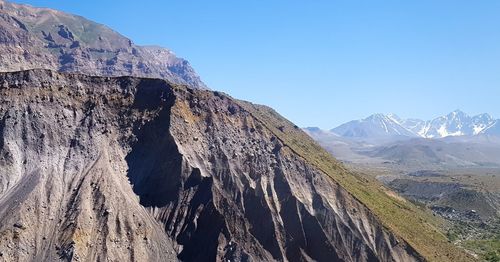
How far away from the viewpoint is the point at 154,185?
84.5m

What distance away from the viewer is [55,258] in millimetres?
68625

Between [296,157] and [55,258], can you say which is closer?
[55,258]

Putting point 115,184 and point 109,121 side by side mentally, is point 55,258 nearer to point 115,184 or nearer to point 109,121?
point 115,184

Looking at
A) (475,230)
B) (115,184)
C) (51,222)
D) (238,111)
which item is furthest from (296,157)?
(475,230)

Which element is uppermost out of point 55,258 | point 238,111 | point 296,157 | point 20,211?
point 238,111

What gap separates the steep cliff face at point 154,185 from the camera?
74375 millimetres

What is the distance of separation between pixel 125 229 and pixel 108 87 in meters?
30.1

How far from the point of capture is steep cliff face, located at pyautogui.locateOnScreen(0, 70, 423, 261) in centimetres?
7438

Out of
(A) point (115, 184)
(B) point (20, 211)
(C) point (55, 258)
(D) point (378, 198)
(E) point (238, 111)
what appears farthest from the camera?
(D) point (378, 198)

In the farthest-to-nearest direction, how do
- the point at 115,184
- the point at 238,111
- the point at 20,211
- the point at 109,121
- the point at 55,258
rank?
1. the point at 238,111
2. the point at 109,121
3. the point at 115,184
4. the point at 20,211
5. the point at 55,258

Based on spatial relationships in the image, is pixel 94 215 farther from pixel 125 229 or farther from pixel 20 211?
pixel 20 211

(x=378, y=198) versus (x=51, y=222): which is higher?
(x=378, y=198)

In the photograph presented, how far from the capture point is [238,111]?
101m

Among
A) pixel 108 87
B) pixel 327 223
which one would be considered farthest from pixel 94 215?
pixel 327 223
